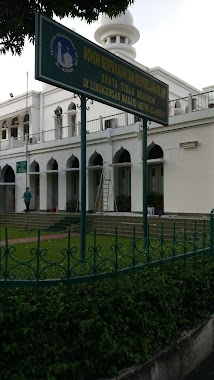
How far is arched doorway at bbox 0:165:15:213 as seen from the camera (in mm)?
25250

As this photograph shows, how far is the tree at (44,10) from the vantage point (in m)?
7.46

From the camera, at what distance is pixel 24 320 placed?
2.46 meters

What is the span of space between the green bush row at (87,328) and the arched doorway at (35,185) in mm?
21353

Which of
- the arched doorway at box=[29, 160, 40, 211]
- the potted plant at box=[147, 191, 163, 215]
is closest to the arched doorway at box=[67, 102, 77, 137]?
the arched doorway at box=[29, 160, 40, 211]

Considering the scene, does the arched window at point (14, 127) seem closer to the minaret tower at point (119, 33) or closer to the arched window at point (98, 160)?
the minaret tower at point (119, 33)

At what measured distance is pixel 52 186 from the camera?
2302cm

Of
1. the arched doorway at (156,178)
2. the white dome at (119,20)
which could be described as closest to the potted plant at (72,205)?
the arched doorway at (156,178)

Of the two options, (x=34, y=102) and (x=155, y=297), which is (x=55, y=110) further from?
(x=155, y=297)

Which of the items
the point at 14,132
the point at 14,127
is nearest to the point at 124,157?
the point at 14,127

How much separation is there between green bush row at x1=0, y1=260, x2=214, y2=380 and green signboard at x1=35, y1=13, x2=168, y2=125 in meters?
3.13

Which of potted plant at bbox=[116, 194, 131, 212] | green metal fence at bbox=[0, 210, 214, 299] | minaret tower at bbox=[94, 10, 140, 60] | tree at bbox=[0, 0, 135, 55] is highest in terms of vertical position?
minaret tower at bbox=[94, 10, 140, 60]

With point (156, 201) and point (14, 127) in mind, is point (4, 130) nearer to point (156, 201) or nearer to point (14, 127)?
point (14, 127)

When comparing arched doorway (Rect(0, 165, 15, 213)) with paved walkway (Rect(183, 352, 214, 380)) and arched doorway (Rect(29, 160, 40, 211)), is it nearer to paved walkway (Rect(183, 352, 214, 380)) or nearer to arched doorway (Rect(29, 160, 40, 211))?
arched doorway (Rect(29, 160, 40, 211))

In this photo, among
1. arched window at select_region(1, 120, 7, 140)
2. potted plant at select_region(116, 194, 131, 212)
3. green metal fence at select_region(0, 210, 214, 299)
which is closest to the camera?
green metal fence at select_region(0, 210, 214, 299)
